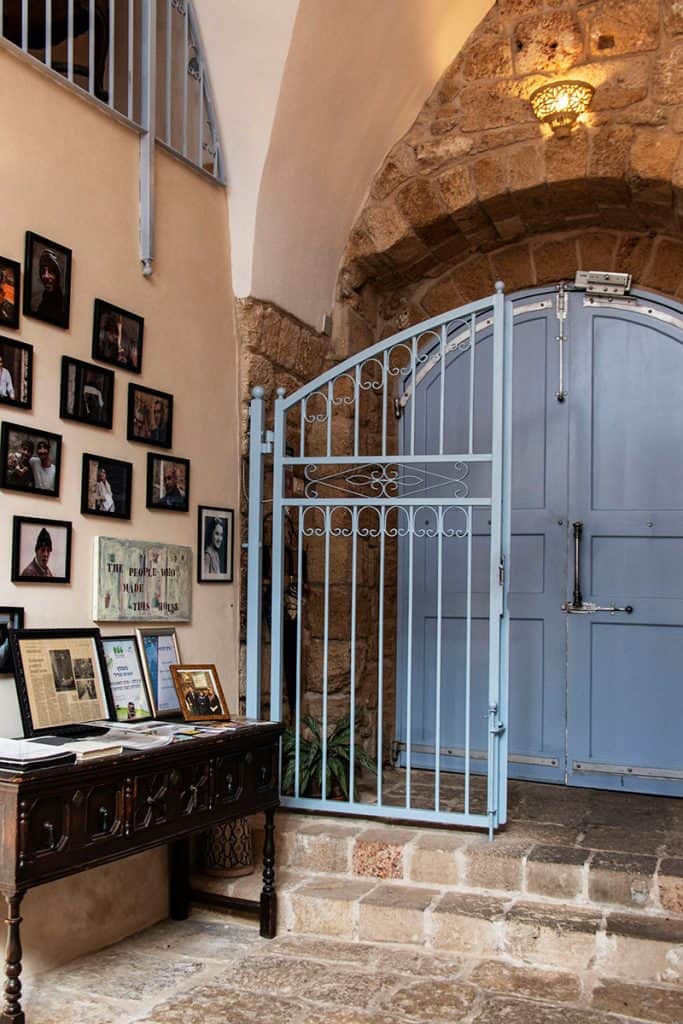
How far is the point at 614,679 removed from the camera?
14.9 ft

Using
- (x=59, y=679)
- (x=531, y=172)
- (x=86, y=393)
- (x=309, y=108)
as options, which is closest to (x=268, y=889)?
(x=59, y=679)

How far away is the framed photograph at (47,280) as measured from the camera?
2971 millimetres

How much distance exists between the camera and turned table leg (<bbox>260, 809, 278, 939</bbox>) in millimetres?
3375

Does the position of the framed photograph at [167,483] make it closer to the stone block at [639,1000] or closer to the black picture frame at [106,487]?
the black picture frame at [106,487]

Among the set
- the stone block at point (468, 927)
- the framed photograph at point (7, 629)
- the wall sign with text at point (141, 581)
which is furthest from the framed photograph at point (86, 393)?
the stone block at point (468, 927)

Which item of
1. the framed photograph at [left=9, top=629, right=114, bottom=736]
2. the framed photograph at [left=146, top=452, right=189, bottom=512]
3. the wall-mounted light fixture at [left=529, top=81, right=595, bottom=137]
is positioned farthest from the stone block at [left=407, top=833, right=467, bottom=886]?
the wall-mounted light fixture at [left=529, top=81, right=595, bottom=137]

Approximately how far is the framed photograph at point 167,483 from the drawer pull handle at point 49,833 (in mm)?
1322

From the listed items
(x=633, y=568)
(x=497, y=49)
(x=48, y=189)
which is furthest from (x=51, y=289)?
(x=633, y=568)

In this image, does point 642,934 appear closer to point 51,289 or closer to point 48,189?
point 51,289

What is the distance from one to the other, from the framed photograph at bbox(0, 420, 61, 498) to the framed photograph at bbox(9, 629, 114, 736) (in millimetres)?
426

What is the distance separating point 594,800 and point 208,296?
104 inches

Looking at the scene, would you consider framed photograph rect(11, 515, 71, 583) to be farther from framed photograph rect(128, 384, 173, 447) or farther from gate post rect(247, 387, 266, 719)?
gate post rect(247, 387, 266, 719)

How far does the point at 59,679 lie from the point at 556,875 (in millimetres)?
1740

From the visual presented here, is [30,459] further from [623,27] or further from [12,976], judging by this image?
[623,27]
